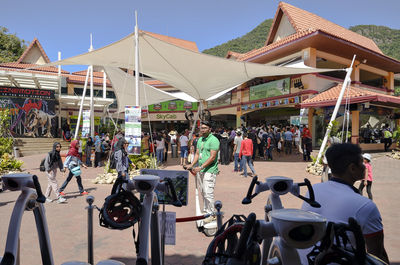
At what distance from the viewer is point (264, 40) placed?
5662 centimetres

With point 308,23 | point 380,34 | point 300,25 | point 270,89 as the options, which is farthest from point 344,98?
point 380,34

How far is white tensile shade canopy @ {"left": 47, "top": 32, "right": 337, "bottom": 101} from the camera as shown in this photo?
8227 mm

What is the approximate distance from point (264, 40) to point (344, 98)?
47.9 meters

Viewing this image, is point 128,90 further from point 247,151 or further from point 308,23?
point 308,23

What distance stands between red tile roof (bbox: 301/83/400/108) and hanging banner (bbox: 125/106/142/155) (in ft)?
31.9

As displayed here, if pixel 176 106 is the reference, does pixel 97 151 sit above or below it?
below

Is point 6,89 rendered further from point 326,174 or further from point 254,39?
point 254,39

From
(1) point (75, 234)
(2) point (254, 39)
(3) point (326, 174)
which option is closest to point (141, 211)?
(1) point (75, 234)

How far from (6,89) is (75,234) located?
18.6m

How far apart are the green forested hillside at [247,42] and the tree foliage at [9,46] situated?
111ft

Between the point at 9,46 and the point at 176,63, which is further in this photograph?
the point at 9,46

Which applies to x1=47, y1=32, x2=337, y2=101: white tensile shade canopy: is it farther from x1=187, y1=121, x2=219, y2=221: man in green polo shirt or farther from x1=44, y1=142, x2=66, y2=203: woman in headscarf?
x1=187, y1=121, x2=219, y2=221: man in green polo shirt

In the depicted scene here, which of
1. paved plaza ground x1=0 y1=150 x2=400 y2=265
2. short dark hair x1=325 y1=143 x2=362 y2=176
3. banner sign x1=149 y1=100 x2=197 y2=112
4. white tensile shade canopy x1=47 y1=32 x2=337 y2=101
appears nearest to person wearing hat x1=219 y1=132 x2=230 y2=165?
white tensile shade canopy x1=47 y1=32 x2=337 y2=101

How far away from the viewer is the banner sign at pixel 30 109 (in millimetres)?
18312
